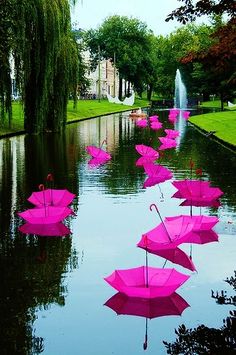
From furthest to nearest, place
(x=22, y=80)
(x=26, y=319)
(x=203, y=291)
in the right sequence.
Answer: (x=22, y=80) < (x=203, y=291) < (x=26, y=319)

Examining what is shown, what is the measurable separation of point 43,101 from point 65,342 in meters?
23.2

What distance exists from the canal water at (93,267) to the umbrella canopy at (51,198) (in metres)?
0.34

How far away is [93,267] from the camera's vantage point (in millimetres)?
6492

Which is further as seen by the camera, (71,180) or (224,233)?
(71,180)

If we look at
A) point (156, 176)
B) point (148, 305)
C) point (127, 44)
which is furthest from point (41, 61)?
point (127, 44)

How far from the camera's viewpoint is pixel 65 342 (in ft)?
14.9

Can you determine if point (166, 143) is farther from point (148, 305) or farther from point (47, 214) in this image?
point (148, 305)

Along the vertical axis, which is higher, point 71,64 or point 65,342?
point 71,64

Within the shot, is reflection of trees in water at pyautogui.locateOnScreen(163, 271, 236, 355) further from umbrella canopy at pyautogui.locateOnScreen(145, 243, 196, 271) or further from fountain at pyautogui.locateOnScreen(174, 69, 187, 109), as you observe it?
fountain at pyautogui.locateOnScreen(174, 69, 187, 109)

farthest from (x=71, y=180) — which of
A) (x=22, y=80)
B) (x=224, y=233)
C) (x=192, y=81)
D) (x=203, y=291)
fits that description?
(x=192, y=81)

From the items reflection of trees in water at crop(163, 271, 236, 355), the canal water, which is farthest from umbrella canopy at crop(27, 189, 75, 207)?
reflection of trees in water at crop(163, 271, 236, 355)

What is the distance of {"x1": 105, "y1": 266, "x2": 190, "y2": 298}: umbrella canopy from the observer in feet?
17.5

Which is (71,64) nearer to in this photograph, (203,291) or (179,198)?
(179,198)

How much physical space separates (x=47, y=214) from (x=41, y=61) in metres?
19.6
